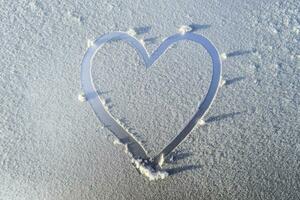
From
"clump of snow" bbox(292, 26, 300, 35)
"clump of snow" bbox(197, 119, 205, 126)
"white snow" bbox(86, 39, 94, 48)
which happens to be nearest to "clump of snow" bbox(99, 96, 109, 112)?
"white snow" bbox(86, 39, 94, 48)

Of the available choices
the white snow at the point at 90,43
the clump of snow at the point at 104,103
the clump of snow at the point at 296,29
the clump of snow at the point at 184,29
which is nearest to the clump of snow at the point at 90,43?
the white snow at the point at 90,43

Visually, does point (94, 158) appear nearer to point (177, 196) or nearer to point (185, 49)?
point (177, 196)

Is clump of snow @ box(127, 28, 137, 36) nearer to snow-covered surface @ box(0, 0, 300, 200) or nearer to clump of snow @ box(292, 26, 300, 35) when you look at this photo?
snow-covered surface @ box(0, 0, 300, 200)

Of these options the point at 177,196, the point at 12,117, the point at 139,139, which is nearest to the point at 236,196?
the point at 177,196

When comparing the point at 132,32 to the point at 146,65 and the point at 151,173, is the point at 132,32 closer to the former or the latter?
the point at 146,65

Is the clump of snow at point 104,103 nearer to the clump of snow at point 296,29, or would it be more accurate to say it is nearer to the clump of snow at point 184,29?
the clump of snow at point 184,29

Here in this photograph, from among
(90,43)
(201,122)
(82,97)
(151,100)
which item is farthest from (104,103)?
(201,122)
